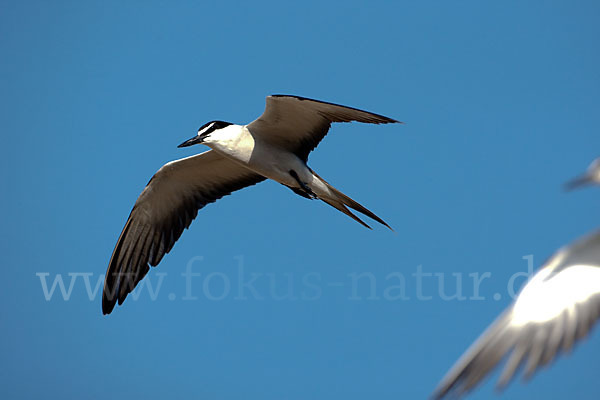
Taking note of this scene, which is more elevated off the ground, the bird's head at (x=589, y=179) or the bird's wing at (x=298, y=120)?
the bird's wing at (x=298, y=120)

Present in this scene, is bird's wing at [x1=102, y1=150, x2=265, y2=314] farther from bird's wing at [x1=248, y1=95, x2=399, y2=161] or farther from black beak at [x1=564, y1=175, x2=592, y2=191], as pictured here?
black beak at [x1=564, y1=175, x2=592, y2=191]

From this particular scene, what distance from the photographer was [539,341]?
17.2ft

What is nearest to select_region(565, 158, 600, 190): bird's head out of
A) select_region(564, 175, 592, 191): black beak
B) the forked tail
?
select_region(564, 175, 592, 191): black beak

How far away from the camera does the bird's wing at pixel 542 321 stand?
507cm

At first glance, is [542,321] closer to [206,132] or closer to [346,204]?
[346,204]

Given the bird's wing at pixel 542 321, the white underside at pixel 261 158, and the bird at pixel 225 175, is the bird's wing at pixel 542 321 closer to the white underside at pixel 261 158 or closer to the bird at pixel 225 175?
the bird at pixel 225 175

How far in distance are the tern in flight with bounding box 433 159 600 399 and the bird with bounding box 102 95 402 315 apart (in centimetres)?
291

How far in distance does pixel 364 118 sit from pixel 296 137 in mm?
1449

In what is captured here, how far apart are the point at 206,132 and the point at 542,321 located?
5.28 metres

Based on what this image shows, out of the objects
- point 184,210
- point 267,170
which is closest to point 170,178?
point 184,210

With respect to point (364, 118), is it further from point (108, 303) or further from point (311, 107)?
point (108, 303)

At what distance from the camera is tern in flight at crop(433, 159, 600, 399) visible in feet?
16.6

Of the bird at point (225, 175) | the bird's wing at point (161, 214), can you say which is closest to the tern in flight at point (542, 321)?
the bird at point (225, 175)

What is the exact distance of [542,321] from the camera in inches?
213
